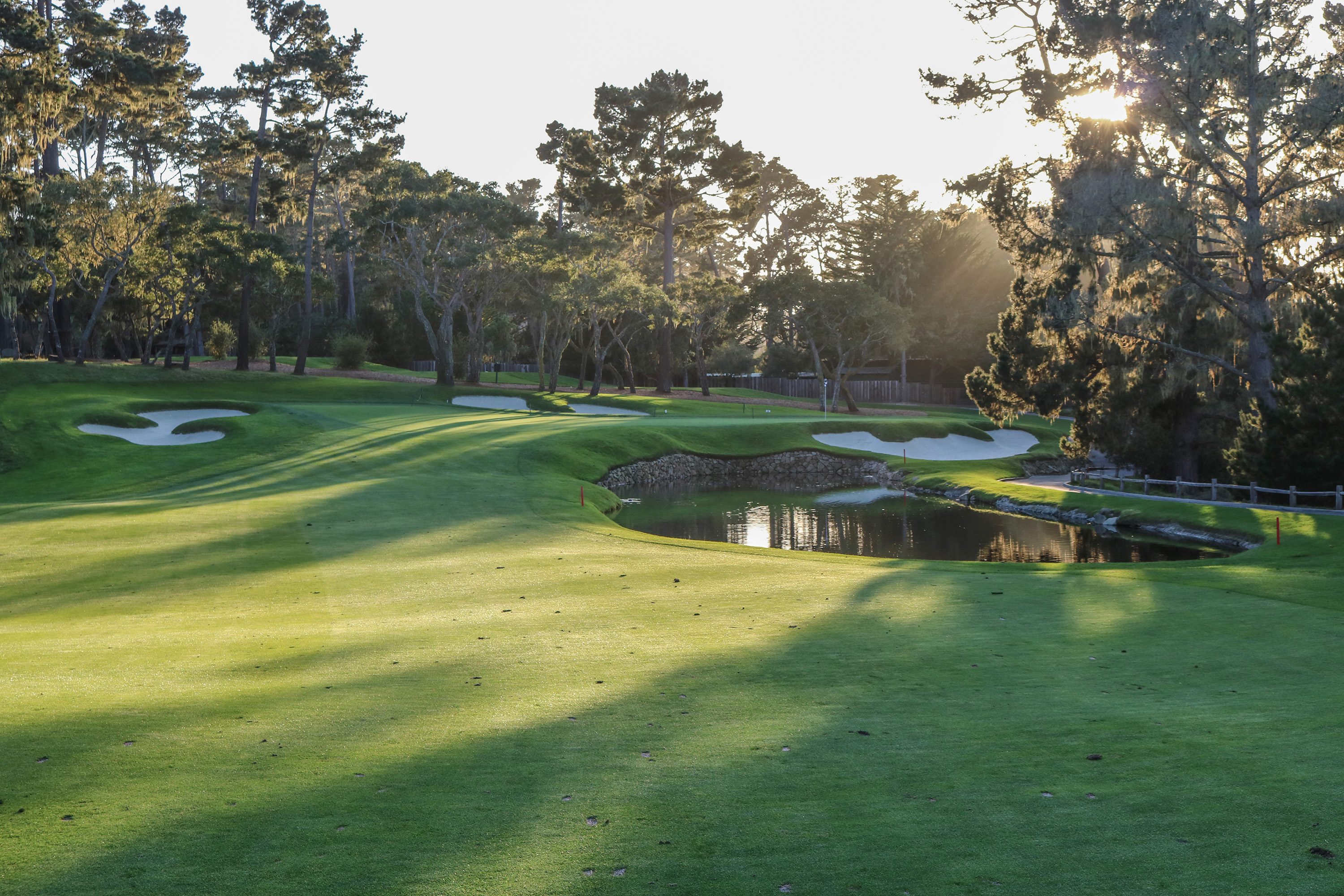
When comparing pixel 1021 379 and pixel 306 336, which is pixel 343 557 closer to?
pixel 1021 379

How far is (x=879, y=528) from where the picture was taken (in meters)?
35.5

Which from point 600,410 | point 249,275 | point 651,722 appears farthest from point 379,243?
point 651,722

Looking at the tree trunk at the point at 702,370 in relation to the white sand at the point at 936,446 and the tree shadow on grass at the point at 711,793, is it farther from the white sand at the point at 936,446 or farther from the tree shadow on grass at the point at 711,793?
the tree shadow on grass at the point at 711,793

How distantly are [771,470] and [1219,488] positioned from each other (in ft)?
72.3

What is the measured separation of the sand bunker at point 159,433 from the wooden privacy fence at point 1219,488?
37.0 metres


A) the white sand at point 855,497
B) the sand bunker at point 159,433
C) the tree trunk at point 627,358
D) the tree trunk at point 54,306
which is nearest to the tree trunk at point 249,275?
the tree trunk at point 54,306

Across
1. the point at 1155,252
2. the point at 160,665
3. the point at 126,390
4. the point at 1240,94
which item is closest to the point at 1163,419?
the point at 1155,252

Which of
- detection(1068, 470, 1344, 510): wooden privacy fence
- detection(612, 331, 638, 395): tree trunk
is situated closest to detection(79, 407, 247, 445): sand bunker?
detection(612, 331, 638, 395): tree trunk

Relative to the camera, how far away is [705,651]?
12273mm

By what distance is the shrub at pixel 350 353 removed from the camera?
73.8 meters

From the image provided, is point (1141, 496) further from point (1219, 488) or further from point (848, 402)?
point (848, 402)

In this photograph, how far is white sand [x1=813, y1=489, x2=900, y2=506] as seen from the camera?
140 feet

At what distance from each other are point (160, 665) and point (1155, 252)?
32843 millimetres

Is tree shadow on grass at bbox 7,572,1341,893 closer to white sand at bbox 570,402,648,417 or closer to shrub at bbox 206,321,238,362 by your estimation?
white sand at bbox 570,402,648,417
